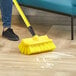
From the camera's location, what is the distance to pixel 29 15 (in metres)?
3.12

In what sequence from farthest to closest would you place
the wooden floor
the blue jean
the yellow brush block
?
1. the blue jean
2. the yellow brush block
3. the wooden floor

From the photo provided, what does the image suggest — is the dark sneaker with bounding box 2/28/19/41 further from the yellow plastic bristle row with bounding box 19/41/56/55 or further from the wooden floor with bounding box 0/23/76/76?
the yellow plastic bristle row with bounding box 19/41/56/55

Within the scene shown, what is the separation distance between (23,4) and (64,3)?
1.81 ft

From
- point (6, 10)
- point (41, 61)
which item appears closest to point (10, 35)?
point (6, 10)

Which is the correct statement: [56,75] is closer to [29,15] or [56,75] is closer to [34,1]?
Result: [34,1]

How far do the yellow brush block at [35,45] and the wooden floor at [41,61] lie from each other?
0.04 metres

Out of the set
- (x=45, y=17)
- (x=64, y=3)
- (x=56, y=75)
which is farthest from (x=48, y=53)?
(x=45, y=17)

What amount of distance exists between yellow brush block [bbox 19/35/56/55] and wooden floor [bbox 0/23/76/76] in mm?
40

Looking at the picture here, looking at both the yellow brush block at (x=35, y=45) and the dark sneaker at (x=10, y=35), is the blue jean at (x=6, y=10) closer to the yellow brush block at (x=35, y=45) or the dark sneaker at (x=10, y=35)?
the dark sneaker at (x=10, y=35)

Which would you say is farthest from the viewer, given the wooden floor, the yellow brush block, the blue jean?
the blue jean

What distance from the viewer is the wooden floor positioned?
172 cm

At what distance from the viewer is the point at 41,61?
6.30 feet

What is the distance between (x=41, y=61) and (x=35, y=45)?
0.51 feet

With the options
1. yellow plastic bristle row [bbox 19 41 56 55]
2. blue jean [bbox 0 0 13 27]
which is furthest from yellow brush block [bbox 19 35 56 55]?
blue jean [bbox 0 0 13 27]
